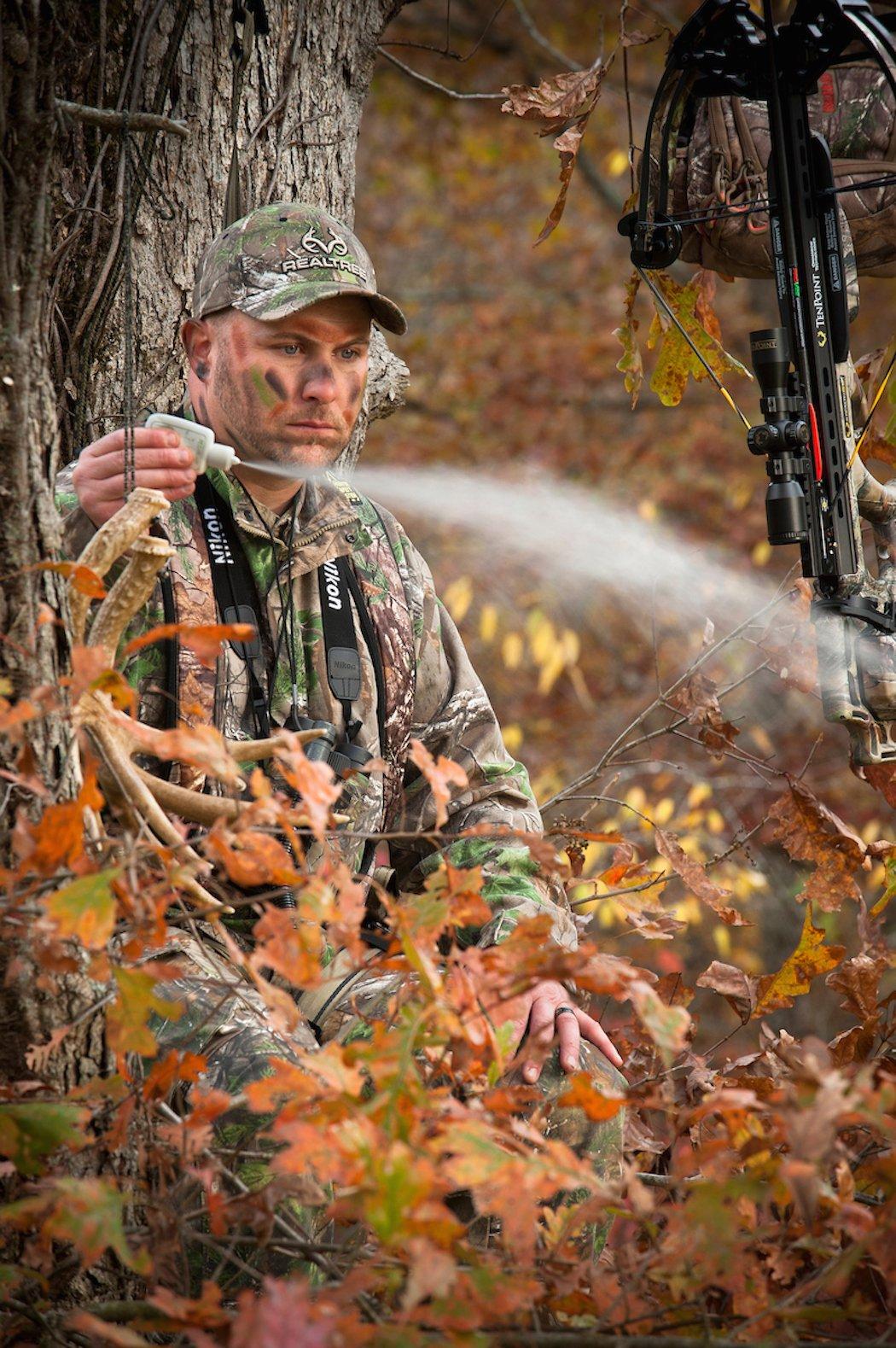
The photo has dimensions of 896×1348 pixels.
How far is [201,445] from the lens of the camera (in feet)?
9.20

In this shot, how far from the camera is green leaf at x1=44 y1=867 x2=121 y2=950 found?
1.65 m

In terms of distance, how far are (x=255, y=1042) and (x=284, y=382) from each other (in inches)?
61.1

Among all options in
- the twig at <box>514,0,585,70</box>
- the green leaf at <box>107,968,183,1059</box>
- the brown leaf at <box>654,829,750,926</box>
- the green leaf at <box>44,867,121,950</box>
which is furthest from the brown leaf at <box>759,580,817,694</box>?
the twig at <box>514,0,585,70</box>

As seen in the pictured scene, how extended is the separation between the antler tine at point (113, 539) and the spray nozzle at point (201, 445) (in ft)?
1.67

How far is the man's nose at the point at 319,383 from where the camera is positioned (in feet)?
11.1

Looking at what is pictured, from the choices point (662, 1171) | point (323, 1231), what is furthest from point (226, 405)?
point (662, 1171)

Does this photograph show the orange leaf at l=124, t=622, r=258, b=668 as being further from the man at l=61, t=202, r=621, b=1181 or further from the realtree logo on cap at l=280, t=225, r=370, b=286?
the realtree logo on cap at l=280, t=225, r=370, b=286

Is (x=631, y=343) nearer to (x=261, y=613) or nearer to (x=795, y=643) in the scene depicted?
(x=795, y=643)

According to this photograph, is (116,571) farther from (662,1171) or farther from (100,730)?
(662,1171)

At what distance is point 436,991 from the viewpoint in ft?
6.05

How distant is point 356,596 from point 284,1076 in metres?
1.87

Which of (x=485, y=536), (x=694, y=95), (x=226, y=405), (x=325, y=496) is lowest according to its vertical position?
(x=485, y=536)

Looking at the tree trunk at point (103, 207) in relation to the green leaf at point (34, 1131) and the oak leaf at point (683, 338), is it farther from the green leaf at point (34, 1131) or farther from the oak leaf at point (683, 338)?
the oak leaf at point (683, 338)

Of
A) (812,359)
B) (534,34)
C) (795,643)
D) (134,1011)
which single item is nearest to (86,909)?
(134,1011)
